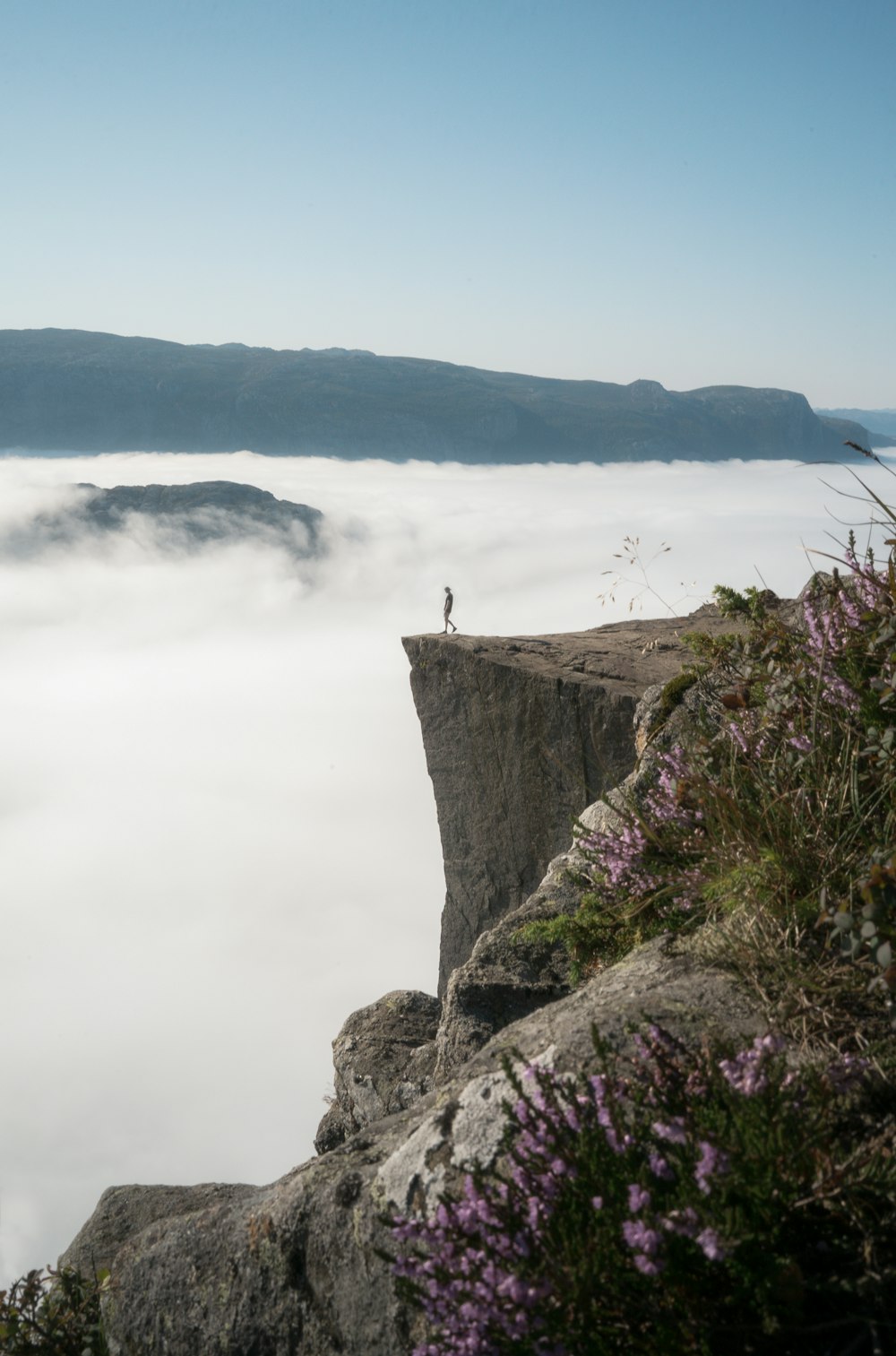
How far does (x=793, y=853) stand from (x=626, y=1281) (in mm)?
1437

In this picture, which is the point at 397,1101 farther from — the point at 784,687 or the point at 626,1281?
the point at 626,1281

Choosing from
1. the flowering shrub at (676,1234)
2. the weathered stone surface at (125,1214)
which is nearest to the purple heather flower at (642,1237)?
the flowering shrub at (676,1234)

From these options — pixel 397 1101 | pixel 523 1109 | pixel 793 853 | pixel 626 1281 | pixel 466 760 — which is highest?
pixel 793 853

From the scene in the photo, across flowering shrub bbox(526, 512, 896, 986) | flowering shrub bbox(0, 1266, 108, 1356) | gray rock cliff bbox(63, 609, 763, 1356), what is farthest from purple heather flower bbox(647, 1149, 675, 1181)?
flowering shrub bbox(0, 1266, 108, 1356)

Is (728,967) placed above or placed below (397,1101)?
above

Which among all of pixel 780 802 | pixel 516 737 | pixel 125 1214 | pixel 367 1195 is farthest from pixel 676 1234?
pixel 516 737

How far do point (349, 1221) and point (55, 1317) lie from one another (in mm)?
1843

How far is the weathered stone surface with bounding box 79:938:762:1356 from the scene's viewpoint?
2365 mm

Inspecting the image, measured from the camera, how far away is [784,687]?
345 cm

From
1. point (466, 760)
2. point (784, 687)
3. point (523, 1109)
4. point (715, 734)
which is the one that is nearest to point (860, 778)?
point (784, 687)

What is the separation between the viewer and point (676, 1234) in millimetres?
1697

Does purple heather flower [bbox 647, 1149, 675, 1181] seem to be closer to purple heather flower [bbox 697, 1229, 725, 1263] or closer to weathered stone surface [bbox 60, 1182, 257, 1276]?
purple heather flower [bbox 697, 1229, 725, 1263]

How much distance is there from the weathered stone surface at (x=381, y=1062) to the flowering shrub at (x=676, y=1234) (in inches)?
125

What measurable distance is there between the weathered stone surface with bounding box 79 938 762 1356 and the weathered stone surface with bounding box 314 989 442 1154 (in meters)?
2.12
